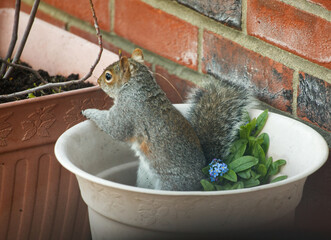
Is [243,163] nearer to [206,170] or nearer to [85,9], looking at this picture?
[206,170]

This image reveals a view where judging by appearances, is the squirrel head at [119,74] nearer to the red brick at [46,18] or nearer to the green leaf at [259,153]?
the green leaf at [259,153]

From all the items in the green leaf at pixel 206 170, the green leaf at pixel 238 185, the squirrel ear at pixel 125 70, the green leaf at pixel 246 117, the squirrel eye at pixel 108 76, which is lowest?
the green leaf at pixel 206 170

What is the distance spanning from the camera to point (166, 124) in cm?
123

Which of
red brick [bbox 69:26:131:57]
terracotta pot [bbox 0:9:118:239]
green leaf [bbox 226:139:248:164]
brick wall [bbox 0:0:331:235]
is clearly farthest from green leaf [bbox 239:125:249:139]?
red brick [bbox 69:26:131:57]

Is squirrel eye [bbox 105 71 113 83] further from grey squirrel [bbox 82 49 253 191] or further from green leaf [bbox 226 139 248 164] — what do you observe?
green leaf [bbox 226 139 248 164]

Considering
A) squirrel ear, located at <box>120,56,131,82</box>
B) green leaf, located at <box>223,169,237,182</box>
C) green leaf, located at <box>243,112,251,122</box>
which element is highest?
squirrel ear, located at <box>120,56,131,82</box>

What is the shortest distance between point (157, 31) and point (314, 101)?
540mm

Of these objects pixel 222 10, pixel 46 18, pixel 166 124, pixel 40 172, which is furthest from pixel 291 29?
pixel 46 18

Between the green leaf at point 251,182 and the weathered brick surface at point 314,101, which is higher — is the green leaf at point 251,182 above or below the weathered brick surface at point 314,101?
below

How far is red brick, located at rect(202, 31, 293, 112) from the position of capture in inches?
51.5

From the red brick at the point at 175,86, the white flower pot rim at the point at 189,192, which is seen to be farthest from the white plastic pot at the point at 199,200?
the red brick at the point at 175,86

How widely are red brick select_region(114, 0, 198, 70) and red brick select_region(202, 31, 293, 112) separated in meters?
0.06

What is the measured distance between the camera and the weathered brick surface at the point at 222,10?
1.38 metres

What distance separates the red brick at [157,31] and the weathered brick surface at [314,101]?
13.9 inches
